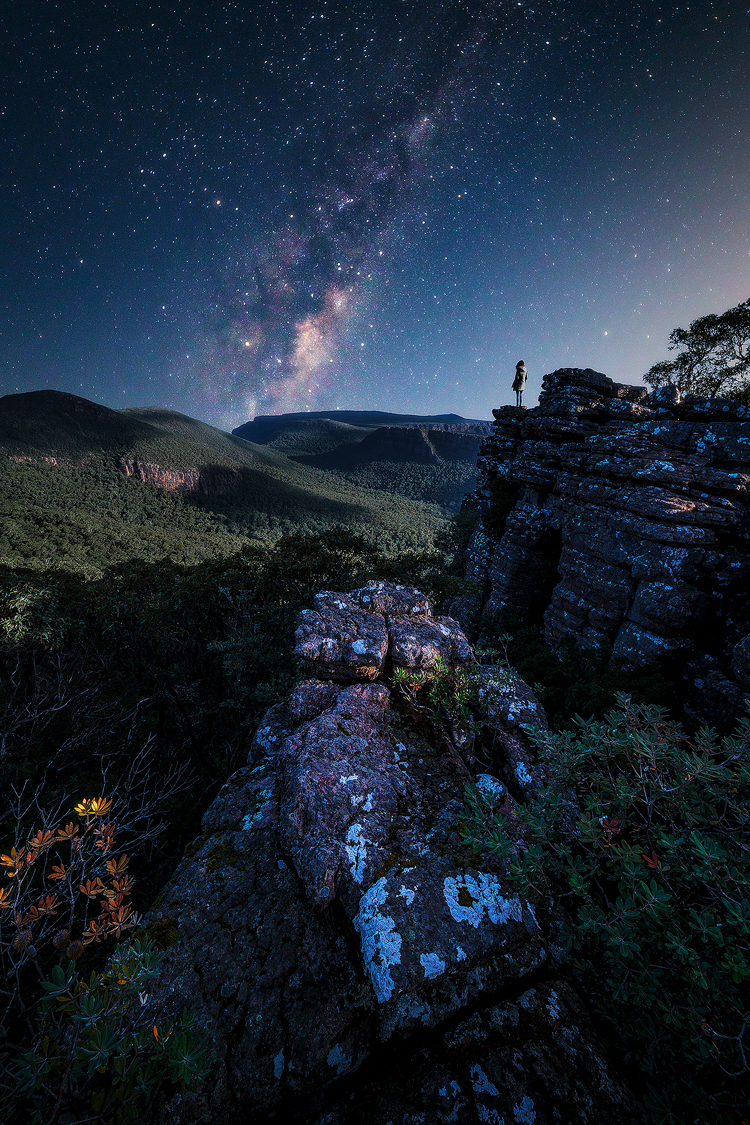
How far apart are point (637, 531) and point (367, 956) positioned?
44.4 feet

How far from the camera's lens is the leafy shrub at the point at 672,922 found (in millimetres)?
2146

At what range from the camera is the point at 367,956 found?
3016 millimetres

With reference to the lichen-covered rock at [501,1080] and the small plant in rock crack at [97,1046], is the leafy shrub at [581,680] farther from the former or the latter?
the small plant in rock crack at [97,1046]

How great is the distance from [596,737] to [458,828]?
5.59ft

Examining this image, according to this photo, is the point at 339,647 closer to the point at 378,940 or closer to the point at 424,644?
the point at 424,644

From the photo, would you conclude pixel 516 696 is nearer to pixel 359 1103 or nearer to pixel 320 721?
pixel 320 721

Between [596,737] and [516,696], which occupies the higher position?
[596,737]

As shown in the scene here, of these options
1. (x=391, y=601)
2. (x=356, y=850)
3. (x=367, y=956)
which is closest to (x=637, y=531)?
(x=391, y=601)

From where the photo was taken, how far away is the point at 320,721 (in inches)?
196

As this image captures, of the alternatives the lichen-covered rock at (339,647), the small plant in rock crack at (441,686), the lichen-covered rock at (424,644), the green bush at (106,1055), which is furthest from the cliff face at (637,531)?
the green bush at (106,1055)

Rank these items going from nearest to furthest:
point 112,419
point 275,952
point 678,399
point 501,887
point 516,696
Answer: point 275,952 < point 501,887 < point 516,696 < point 678,399 < point 112,419

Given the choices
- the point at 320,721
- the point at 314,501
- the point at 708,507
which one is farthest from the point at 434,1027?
the point at 314,501

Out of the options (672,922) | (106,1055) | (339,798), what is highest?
(106,1055)

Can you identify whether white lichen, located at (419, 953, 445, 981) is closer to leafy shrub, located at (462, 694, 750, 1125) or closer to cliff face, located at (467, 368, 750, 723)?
leafy shrub, located at (462, 694, 750, 1125)
